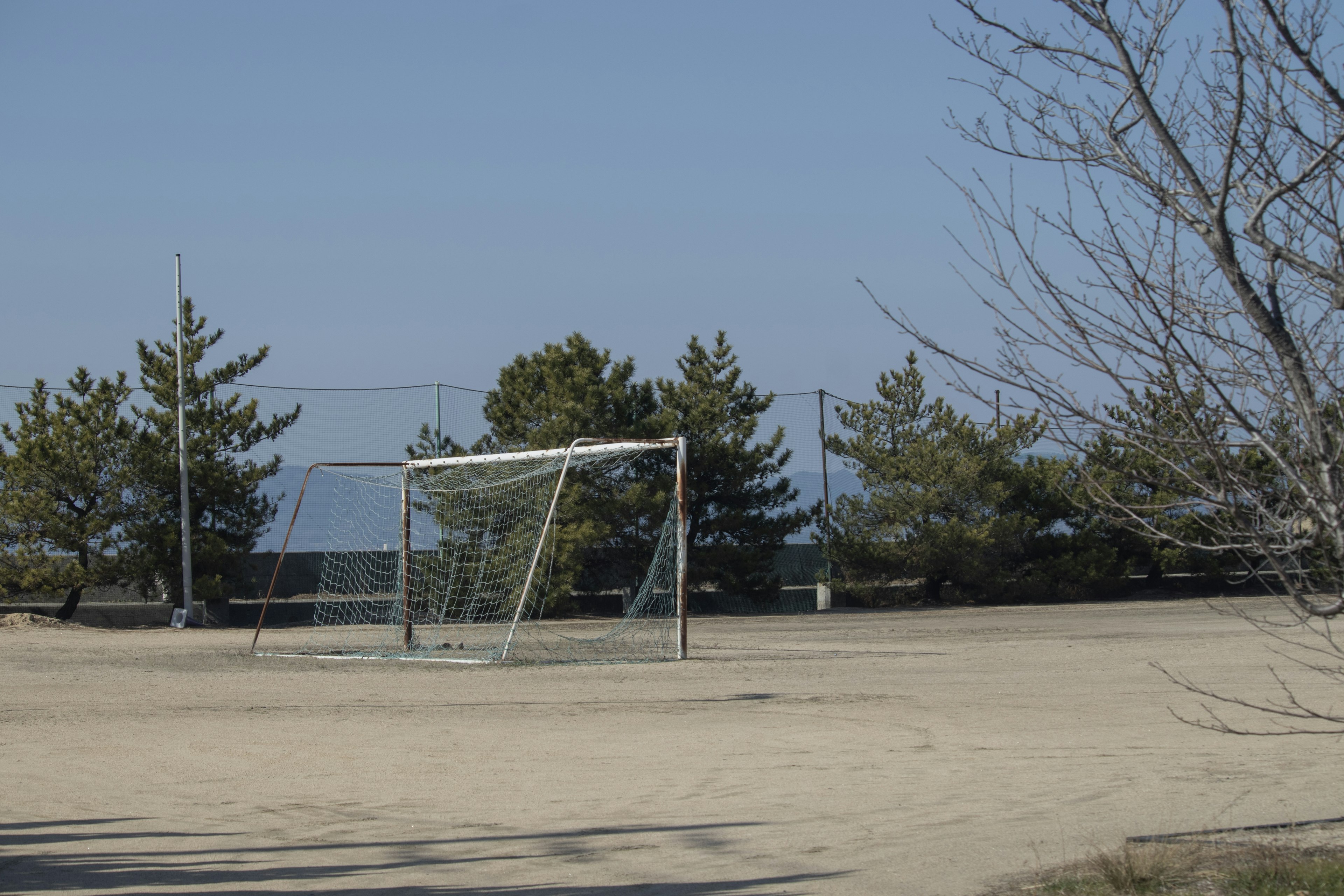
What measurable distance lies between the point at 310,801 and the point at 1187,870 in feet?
14.3

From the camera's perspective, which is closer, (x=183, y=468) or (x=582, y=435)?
(x=183, y=468)

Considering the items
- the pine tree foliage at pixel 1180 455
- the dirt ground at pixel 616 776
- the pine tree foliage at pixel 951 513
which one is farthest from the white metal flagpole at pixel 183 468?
the pine tree foliage at pixel 1180 455

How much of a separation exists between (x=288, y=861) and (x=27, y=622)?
668 inches

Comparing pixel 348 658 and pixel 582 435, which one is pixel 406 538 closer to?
pixel 348 658

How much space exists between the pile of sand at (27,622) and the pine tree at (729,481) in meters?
11.4

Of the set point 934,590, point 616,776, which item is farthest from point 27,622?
point 934,590

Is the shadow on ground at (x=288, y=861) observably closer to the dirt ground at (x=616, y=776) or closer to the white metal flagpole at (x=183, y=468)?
the dirt ground at (x=616, y=776)

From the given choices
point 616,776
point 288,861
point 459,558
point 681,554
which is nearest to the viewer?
point 288,861

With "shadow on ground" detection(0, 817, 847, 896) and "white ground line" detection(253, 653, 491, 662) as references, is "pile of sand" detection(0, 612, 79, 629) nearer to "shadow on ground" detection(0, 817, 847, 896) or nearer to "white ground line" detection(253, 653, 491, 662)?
"white ground line" detection(253, 653, 491, 662)

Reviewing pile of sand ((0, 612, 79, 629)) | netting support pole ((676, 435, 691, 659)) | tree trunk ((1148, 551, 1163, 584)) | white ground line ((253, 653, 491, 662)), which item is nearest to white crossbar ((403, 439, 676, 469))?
netting support pole ((676, 435, 691, 659))

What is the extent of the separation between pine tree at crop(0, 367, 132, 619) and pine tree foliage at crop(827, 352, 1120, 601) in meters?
14.5

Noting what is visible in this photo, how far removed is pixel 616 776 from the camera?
722 cm

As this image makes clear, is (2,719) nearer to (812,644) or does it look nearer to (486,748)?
(486,748)

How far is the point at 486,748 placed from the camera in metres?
8.20
